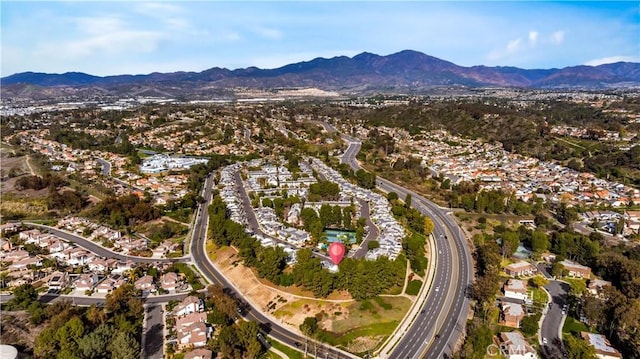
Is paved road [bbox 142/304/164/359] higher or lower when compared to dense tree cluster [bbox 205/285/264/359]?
lower

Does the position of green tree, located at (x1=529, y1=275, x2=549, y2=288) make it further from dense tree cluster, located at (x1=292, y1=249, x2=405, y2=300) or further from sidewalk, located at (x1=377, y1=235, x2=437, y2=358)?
dense tree cluster, located at (x1=292, y1=249, x2=405, y2=300)

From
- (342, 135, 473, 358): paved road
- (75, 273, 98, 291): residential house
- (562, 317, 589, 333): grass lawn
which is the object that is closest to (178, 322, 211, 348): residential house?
(75, 273, 98, 291): residential house

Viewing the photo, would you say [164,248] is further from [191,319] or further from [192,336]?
[192,336]

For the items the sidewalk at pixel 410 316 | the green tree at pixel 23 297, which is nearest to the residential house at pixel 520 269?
the sidewalk at pixel 410 316

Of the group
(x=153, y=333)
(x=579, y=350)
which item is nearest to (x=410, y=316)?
(x=579, y=350)

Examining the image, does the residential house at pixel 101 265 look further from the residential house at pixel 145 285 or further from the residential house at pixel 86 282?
the residential house at pixel 145 285

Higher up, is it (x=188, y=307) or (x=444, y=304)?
(x=188, y=307)
